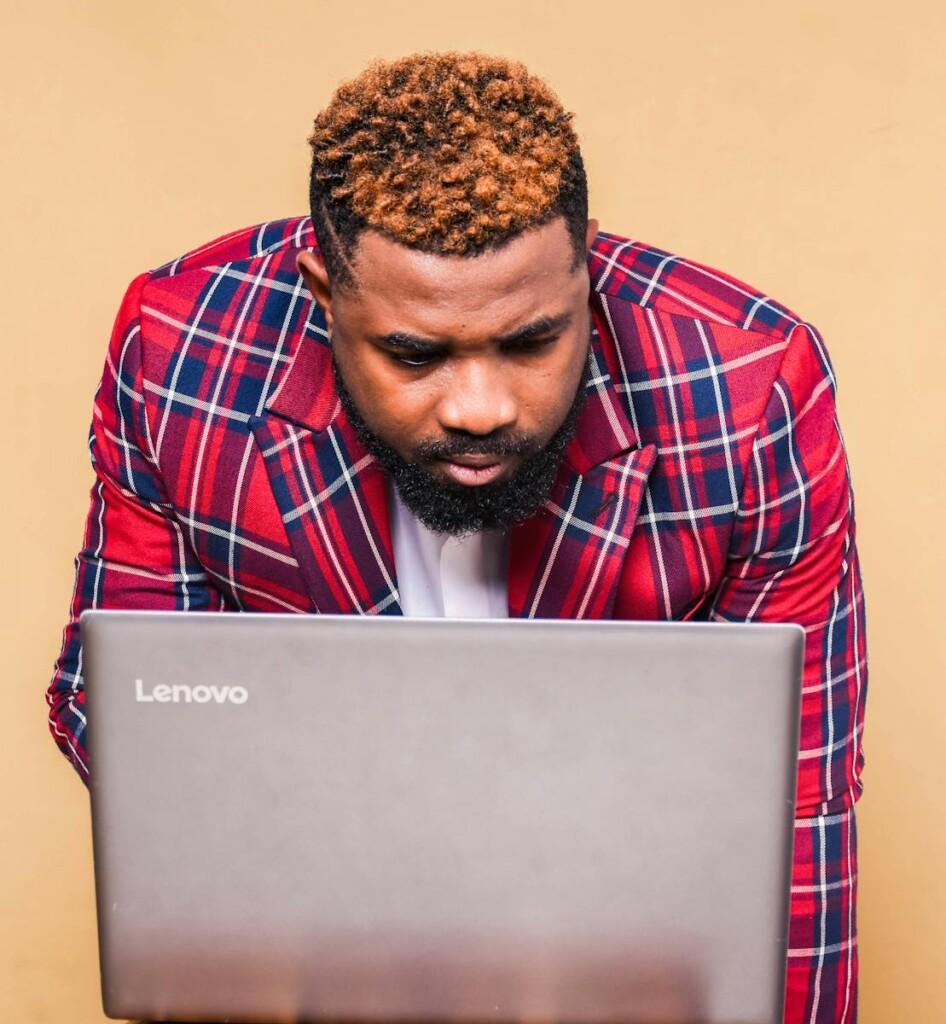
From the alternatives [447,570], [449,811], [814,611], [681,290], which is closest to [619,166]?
[681,290]

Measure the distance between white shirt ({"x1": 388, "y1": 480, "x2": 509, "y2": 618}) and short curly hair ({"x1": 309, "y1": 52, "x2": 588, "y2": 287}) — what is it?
17.1 inches

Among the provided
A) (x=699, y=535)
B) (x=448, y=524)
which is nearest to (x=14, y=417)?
(x=448, y=524)

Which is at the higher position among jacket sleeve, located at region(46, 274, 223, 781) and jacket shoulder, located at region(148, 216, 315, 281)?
jacket shoulder, located at region(148, 216, 315, 281)

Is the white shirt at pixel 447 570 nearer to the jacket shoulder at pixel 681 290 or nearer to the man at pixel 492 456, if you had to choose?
the man at pixel 492 456

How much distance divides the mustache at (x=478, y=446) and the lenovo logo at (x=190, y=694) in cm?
37

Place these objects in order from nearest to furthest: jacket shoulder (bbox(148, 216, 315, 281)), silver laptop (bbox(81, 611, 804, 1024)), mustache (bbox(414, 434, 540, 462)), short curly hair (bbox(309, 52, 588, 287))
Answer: silver laptop (bbox(81, 611, 804, 1024)) → short curly hair (bbox(309, 52, 588, 287)) → mustache (bbox(414, 434, 540, 462)) → jacket shoulder (bbox(148, 216, 315, 281))

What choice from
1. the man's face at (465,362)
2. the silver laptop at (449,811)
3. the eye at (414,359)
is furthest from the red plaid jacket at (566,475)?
the silver laptop at (449,811)

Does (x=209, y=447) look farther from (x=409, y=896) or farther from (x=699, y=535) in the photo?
(x=409, y=896)

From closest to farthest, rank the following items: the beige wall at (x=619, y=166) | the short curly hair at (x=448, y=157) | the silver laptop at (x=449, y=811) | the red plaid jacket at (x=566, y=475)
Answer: the silver laptop at (x=449, y=811) < the short curly hair at (x=448, y=157) < the red plaid jacket at (x=566, y=475) < the beige wall at (x=619, y=166)

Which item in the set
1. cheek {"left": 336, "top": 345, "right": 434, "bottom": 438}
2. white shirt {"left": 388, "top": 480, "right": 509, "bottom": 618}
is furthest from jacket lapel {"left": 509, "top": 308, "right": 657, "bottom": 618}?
cheek {"left": 336, "top": 345, "right": 434, "bottom": 438}

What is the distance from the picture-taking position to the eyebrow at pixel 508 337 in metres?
1.26

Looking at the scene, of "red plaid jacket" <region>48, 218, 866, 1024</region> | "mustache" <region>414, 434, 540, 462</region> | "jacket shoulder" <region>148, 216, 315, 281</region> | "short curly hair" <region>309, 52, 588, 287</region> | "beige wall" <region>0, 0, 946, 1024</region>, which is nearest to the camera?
"short curly hair" <region>309, 52, 588, 287</region>

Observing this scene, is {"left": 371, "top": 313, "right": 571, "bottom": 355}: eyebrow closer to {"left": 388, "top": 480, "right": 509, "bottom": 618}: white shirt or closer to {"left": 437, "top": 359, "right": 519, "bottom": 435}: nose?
{"left": 437, "top": 359, "right": 519, "bottom": 435}: nose

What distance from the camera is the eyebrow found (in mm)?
1258
